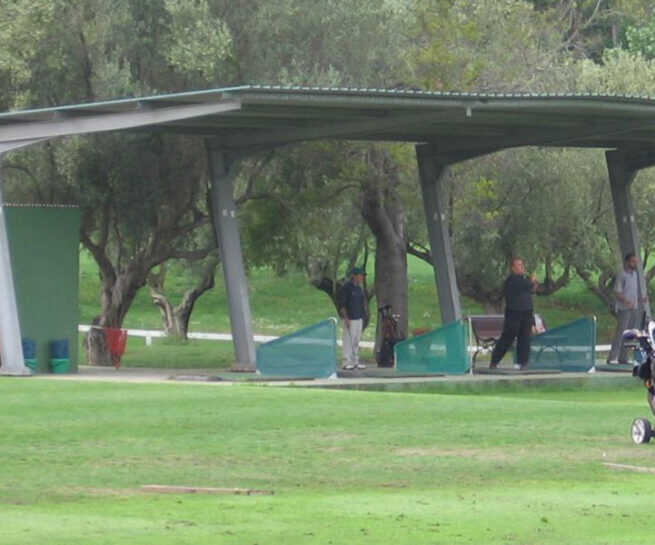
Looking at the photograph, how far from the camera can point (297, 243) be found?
124 ft

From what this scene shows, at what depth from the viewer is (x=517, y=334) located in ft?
99.9

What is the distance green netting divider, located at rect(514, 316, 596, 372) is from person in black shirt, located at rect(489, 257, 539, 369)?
0.47m

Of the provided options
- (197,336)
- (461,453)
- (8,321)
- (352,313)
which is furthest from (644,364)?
(197,336)

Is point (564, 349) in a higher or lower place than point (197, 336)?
lower

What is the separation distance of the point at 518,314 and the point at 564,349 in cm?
132

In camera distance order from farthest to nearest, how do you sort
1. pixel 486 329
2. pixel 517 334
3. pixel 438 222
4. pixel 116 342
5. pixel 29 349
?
pixel 486 329 → pixel 116 342 → pixel 438 222 → pixel 517 334 → pixel 29 349

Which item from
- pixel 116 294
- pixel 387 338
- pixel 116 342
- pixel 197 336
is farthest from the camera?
pixel 197 336

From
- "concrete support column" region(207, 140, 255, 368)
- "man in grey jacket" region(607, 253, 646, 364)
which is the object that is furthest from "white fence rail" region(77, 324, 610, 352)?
"concrete support column" region(207, 140, 255, 368)

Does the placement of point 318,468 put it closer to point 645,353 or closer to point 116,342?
point 645,353

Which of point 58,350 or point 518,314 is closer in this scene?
point 518,314

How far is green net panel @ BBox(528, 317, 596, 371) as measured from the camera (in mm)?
30656

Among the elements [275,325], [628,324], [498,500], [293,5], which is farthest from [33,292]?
[275,325]

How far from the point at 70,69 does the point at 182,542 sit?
23.9 metres

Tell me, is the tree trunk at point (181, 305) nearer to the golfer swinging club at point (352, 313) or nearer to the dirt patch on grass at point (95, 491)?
the golfer swinging club at point (352, 313)
